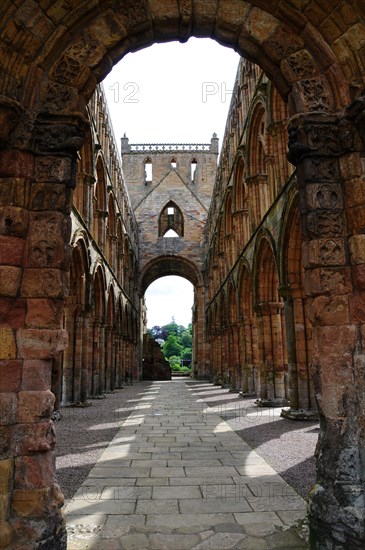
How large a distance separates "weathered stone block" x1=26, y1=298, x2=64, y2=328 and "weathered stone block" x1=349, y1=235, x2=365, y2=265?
262 centimetres

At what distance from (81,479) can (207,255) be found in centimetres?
2815

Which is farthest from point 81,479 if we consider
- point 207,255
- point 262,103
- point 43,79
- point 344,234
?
point 207,255

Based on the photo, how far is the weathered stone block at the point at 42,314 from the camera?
3.72 meters

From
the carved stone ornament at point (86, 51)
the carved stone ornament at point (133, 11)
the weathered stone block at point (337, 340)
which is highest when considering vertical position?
the carved stone ornament at point (133, 11)

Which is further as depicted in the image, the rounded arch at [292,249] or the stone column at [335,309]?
the rounded arch at [292,249]

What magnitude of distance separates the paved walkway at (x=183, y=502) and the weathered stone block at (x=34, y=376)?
4.19 feet

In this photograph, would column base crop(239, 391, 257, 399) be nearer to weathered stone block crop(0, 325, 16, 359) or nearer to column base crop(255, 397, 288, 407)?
column base crop(255, 397, 288, 407)

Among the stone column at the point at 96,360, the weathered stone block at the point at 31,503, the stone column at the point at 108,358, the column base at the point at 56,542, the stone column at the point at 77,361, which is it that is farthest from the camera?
the stone column at the point at 108,358

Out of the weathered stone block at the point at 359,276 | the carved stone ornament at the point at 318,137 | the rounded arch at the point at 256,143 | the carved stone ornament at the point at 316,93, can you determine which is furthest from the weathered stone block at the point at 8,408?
the rounded arch at the point at 256,143

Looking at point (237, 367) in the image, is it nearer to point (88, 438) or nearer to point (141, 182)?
point (88, 438)

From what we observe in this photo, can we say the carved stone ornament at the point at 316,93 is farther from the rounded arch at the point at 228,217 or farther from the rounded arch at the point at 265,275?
the rounded arch at the point at 228,217

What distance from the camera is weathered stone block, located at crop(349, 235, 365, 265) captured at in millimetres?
3820

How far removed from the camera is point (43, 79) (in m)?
4.16

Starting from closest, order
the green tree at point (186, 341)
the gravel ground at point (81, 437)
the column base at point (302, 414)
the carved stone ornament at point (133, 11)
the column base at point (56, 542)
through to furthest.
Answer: the column base at point (56, 542)
the carved stone ornament at point (133, 11)
the gravel ground at point (81, 437)
the column base at point (302, 414)
the green tree at point (186, 341)
